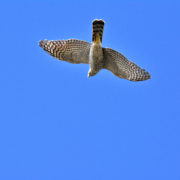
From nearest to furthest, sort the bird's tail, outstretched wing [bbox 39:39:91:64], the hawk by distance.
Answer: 1. the bird's tail
2. the hawk
3. outstretched wing [bbox 39:39:91:64]

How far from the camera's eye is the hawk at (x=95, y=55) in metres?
14.4

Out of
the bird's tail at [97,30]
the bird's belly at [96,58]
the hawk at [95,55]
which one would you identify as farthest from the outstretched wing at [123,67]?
the bird's tail at [97,30]

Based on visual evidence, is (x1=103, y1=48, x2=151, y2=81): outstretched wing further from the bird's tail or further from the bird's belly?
the bird's tail

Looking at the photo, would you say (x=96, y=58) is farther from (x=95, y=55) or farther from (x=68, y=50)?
(x=68, y=50)

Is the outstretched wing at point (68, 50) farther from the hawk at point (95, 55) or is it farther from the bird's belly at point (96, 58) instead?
the bird's belly at point (96, 58)

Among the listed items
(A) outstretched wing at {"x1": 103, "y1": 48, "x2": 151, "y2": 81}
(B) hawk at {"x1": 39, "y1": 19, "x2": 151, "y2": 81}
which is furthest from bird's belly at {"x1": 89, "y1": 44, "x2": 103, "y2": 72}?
(A) outstretched wing at {"x1": 103, "y1": 48, "x2": 151, "y2": 81}

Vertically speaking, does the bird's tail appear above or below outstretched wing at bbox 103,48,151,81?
above

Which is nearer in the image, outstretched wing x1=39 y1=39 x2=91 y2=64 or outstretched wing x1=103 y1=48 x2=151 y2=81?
outstretched wing x1=103 y1=48 x2=151 y2=81

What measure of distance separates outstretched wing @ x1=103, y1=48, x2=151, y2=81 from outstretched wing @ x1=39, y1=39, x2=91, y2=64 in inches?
31.4

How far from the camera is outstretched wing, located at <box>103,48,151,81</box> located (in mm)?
14484

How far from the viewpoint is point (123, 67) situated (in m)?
14.8

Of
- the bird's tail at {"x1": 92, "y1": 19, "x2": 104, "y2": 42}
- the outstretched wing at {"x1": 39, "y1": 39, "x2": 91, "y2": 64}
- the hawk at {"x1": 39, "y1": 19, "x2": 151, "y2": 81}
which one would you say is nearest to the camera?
the bird's tail at {"x1": 92, "y1": 19, "x2": 104, "y2": 42}

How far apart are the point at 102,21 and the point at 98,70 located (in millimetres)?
2230

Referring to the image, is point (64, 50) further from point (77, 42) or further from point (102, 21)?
point (102, 21)
